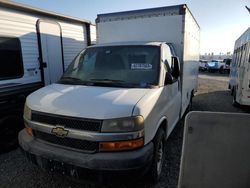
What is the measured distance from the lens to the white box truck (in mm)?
2635

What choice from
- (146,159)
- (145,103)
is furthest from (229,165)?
(145,103)

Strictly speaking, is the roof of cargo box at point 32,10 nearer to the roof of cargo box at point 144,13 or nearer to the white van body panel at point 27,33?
the white van body panel at point 27,33

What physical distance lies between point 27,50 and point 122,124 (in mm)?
3666

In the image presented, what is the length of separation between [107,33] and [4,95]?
9.12 ft

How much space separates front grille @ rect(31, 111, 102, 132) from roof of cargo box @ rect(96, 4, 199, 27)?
3.40 metres

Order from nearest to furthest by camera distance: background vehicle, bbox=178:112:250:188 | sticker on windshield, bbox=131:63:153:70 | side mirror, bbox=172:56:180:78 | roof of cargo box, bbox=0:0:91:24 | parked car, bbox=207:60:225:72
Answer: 1. background vehicle, bbox=178:112:250:188
2. sticker on windshield, bbox=131:63:153:70
3. side mirror, bbox=172:56:180:78
4. roof of cargo box, bbox=0:0:91:24
5. parked car, bbox=207:60:225:72

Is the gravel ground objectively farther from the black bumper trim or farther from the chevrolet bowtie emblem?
the chevrolet bowtie emblem

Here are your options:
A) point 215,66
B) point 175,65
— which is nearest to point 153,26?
point 175,65

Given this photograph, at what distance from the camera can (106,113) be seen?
2.63 m

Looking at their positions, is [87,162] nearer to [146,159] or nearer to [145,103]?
[146,159]

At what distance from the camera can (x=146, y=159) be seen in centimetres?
271

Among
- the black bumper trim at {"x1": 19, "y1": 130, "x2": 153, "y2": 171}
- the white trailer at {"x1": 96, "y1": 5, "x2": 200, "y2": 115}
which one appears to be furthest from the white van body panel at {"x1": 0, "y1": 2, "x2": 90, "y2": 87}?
the black bumper trim at {"x1": 19, "y1": 130, "x2": 153, "y2": 171}

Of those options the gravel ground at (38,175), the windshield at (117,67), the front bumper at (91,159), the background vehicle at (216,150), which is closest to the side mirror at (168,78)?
the windshield at (117,67)

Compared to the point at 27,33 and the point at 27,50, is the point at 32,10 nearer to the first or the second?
the point at 27,33
